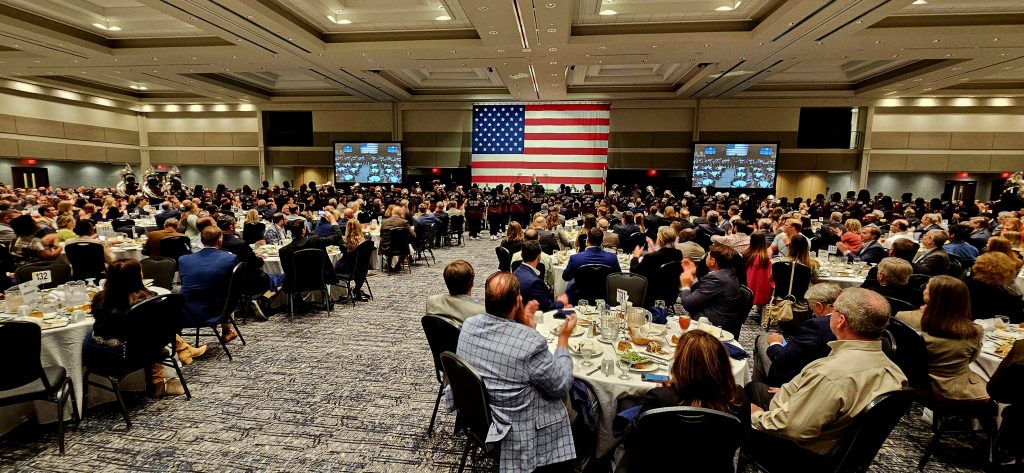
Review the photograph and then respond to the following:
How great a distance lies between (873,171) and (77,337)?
24266 millimetres

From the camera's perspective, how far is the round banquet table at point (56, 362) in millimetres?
3477

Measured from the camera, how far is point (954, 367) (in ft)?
10.6

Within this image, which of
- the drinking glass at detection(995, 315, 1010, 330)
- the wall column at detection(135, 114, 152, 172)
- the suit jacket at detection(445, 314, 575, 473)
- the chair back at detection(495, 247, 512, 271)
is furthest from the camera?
the wall column at detection(135, 114, 152, 172)

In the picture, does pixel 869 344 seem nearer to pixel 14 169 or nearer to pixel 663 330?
pixel 663 330

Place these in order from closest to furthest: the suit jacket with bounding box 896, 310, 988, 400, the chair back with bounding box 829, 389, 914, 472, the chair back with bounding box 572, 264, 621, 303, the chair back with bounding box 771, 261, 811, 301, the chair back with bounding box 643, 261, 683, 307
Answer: the chair back with bounding box 829, 389, 914, 472 < the suit jacket with bounding box 896, 310, 988, 400 < the chair back with bounding box 572, 264, 621, 303 < the chair back with bounding box 771, 261, 811, 301 < the chair back with bounding box 643, 261, 683, 307

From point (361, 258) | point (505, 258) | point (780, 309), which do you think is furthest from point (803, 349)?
point (361, 258)

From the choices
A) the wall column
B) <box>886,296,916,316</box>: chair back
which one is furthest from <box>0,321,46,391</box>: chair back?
the wall column

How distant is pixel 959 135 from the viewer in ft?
61.2

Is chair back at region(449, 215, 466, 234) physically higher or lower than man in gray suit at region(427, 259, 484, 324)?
lower

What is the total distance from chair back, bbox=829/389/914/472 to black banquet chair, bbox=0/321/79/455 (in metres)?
4.69

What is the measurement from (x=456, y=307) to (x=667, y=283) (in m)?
3.47

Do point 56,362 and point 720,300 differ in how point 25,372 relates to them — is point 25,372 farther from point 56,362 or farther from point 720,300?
point 720,300

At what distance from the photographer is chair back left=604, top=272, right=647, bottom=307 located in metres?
4.61

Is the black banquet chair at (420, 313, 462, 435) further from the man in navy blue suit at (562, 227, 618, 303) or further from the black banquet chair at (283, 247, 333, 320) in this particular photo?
the black banquet chair at (283, 247, 333, 320)
